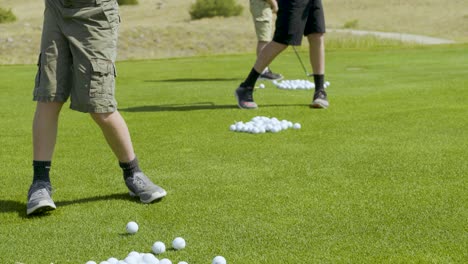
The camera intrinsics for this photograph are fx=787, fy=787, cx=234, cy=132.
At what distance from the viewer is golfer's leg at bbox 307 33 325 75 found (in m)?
7.05

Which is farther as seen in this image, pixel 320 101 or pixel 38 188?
pixel 320 101

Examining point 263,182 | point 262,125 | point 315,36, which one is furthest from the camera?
point 315,36

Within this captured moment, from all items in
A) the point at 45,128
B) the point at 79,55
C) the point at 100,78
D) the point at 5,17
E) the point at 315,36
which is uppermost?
the point at 79,55

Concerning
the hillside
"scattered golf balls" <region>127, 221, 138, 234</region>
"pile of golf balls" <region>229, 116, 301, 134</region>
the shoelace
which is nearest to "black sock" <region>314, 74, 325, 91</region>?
"pile of golf balls" <region>229, 116, 301, 134</region>

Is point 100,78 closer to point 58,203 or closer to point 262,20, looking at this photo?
point 58,203

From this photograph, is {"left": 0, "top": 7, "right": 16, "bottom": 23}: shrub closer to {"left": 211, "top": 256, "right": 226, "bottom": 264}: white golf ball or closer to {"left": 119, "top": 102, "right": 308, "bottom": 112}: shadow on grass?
{"left": 119, "top": 102, "right": 308, "bottom": 112}: shadow on grass

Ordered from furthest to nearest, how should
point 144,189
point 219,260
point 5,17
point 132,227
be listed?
point 5,17, point 144,189, point 132,227, point 219,260

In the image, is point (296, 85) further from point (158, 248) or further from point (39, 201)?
point (158, 248)

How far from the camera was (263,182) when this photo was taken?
4.19 meters

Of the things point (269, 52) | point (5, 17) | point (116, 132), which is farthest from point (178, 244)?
point (5, 17)

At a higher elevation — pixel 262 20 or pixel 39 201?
pixel 39 201

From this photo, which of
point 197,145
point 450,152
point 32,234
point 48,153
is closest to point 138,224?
point 32,234

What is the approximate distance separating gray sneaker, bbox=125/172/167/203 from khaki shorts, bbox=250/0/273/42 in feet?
19.4

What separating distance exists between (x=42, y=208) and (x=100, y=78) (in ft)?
2.15
